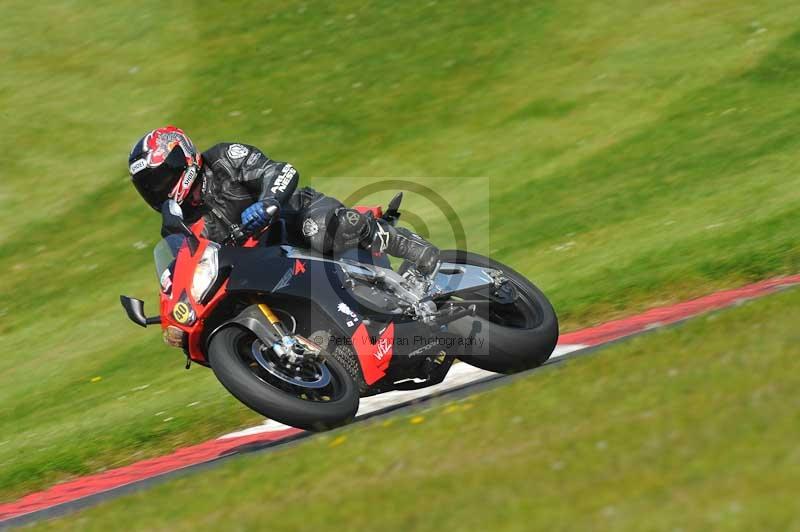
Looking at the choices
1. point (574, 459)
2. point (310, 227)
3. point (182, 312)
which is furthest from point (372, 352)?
point (574, 459)

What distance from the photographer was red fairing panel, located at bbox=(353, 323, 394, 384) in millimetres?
8477

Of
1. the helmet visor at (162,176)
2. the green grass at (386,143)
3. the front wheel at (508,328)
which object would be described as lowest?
the green grass at (386,143)

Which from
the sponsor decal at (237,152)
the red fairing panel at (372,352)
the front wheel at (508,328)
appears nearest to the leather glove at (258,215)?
the sponsor decal at (237,152)

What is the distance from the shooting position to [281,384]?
7.99m

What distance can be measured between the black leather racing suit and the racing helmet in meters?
0.18

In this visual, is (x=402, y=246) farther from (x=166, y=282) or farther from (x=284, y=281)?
(x=166, y=282)

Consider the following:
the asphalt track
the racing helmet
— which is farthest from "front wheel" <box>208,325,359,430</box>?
the racing helmet

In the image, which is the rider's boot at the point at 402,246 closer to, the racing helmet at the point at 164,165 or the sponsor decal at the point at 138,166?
the racing helmet at the point at 164,165

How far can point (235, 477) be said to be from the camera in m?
7.17

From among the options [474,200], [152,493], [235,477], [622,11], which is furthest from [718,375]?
[622,11]

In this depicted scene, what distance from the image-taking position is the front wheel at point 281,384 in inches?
303

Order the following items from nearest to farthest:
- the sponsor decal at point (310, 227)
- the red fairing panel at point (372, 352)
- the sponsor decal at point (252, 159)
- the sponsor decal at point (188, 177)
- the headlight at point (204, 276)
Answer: the headlight at point (204, 276) < the red fairing panel at point (372, 352) < the sponsor decal at point (188, 177) < the sponsor decal at point (310, 227) < the sponsor decal at point (252, 159)

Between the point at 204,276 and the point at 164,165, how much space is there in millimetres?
988

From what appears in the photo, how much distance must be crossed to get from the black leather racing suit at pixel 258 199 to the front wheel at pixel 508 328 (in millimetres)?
980
